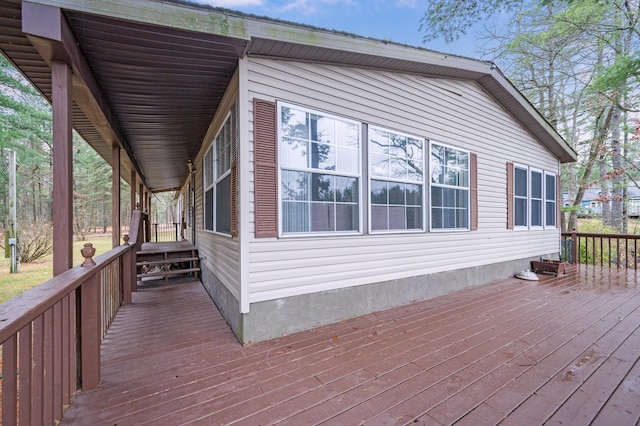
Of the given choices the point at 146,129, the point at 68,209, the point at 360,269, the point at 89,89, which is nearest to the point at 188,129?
the point at 146,129

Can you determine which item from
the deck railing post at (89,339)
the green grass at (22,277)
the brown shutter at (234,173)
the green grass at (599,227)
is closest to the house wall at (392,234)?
the brown shutter at (234,173)

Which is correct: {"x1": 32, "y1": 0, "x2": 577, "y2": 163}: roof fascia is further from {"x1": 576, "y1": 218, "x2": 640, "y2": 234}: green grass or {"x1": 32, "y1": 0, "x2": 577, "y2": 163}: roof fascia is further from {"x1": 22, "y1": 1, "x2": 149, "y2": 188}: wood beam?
{"x1": 576, "y1": 218, "x2": 640, "y2": 234}: green grass

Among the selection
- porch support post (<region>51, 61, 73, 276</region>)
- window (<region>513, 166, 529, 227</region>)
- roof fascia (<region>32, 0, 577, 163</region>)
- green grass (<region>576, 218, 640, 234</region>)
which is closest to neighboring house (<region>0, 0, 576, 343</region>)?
roof fascia (<region>32, 0, 577, 163</region>)

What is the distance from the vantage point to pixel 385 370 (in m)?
2.45

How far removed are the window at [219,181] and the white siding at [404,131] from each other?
2.77 ft

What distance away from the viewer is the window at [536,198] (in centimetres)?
695

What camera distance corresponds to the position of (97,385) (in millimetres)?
2225

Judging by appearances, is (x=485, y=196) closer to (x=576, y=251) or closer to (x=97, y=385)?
(x=576, y=251)

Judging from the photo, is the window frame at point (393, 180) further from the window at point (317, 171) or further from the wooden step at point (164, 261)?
the wooden step at point (164, 261)

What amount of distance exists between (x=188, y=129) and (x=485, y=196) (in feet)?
18.8

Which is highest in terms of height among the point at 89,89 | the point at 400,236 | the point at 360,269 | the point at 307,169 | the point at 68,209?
the point at 89,89

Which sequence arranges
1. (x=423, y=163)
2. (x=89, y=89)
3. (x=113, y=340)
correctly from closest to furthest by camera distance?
(x=89, y=89)
(x=113, y=340)
(x=423, y=163)

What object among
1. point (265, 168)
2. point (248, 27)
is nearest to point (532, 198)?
point (265, 168)

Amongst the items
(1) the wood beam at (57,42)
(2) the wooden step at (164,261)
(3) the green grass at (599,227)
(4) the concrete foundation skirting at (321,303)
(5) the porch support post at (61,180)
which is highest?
(1) the wood beam at (57,42)
